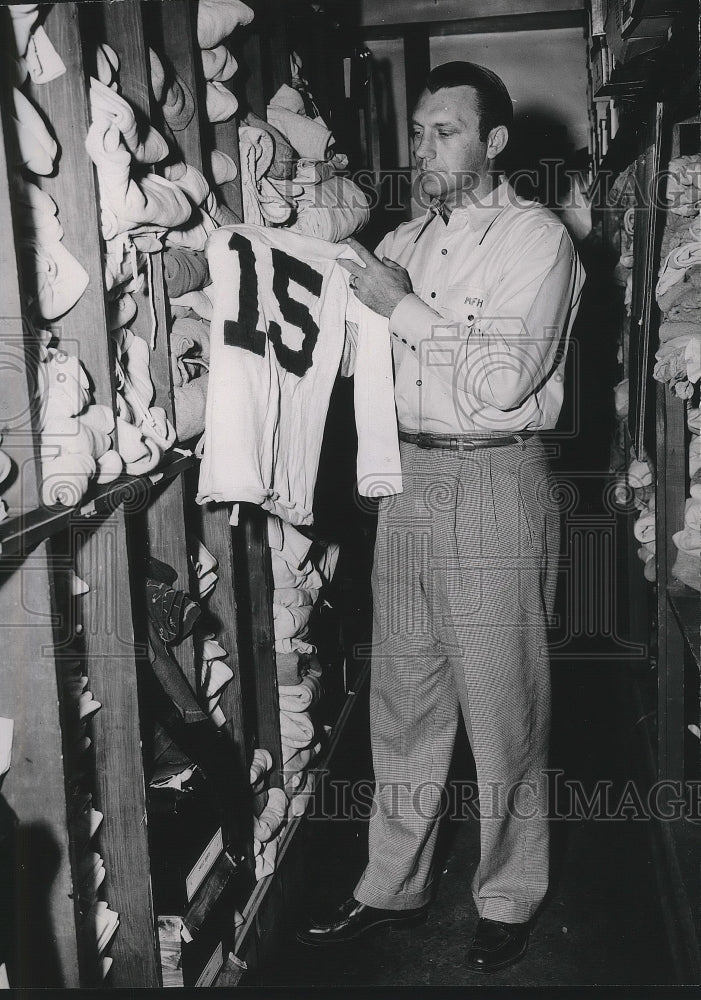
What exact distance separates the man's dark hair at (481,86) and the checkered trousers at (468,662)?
25.7 inches

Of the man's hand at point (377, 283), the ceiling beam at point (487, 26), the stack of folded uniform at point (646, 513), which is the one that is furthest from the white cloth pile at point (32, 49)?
the ceiling beam at point (487, 26)

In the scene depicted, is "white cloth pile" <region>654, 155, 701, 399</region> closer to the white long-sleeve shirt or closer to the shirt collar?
the white long-sleeve shirt

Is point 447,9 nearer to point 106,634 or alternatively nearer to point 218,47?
point 218,47

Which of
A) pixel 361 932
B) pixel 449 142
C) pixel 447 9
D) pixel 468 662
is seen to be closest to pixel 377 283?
pixel 449 142

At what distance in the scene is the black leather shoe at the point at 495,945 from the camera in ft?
5.69

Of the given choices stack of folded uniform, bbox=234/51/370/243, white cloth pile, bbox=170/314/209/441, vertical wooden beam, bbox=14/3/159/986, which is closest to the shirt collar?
stack of folded uniform, bbox=234/51/370/243

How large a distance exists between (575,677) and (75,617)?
7.87ft

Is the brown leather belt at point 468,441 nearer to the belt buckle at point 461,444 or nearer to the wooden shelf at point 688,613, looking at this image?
the belt buckle at point 461,444

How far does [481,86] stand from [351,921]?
1.77 metres

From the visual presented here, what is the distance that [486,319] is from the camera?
1683mm

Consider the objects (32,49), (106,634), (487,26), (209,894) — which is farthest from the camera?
(487,26)

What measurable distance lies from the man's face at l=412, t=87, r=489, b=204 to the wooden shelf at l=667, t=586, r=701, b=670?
3.08ft

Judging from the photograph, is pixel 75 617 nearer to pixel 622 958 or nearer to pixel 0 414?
pixel 0 414

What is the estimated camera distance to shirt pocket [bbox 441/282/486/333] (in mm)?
1727
